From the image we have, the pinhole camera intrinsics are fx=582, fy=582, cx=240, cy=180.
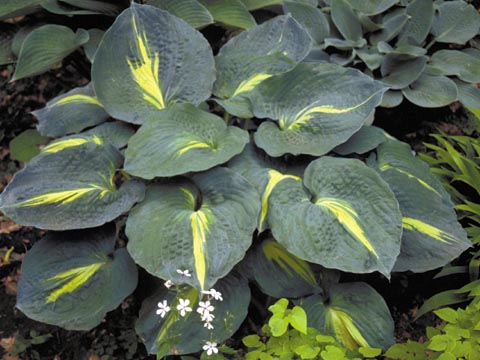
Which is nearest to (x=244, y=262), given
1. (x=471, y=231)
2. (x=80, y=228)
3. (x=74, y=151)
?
(x=80, y=228)

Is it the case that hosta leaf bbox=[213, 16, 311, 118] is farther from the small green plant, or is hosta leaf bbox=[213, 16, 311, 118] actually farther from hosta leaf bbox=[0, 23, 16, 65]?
hosta leaf bbox=[0, 23, 16, 65]

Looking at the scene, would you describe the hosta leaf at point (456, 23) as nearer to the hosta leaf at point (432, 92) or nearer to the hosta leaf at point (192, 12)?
the hosta leaf at point (432, 92)

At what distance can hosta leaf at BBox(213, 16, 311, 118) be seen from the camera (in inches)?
91.4

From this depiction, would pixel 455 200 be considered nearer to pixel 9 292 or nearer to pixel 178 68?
pixel 178 68

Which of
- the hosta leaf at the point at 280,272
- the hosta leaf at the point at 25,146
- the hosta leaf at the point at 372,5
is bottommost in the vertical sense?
the hosta leaf at the point at 25,146

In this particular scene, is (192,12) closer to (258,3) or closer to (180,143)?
(258,3)

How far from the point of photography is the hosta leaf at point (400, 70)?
2940mm

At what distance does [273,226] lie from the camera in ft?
6.16

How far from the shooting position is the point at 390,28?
3.11 metres

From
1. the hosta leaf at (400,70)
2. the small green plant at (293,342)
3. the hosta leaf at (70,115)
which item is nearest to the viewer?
the small green plant at (293,342)

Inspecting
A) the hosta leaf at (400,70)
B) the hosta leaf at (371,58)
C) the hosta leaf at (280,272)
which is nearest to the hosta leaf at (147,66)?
the hosta leaf at (280,272)

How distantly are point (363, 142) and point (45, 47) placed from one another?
5.14 feet

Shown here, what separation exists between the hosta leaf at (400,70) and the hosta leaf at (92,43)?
1.45m

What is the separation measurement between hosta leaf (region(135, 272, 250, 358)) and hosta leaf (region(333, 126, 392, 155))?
660mm
